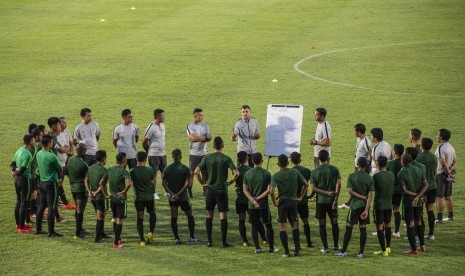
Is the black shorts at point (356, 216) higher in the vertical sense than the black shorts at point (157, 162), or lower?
lower

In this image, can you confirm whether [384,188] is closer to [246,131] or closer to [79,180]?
[246,131]

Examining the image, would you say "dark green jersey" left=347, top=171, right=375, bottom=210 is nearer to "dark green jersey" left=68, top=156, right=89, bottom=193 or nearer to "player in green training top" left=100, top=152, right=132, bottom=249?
"player in green training top" left=100, top=152, right=132, bottom=249

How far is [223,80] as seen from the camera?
114 ft

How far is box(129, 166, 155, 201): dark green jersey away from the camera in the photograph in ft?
65.9

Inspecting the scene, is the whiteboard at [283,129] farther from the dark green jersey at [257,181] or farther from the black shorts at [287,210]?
the black shorts at [287,210]

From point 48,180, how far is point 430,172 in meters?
7.29

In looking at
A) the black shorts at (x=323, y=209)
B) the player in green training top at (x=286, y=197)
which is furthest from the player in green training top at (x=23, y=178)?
the black shorts at (x=323, y=209)

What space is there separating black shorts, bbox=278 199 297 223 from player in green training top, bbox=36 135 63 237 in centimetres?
445

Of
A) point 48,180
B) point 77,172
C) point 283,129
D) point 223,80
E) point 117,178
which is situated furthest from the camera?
point 223,80

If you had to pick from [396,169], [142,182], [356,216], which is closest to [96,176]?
[142,182]

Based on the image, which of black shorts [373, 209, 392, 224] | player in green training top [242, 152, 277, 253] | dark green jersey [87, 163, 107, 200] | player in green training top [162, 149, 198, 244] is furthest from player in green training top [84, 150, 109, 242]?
black shorts [373, 209, 392, 224]

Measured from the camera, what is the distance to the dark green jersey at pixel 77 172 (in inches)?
818

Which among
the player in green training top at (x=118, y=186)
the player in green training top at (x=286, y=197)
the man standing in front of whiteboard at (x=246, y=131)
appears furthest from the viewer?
the man standing in front of whiteboard at (x=246, y=131)

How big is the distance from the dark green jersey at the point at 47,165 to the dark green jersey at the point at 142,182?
5.43 feet
